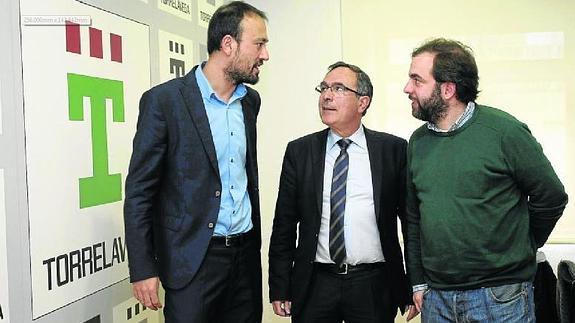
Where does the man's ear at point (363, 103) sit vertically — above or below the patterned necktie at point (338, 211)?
above

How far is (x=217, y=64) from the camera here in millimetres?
2072

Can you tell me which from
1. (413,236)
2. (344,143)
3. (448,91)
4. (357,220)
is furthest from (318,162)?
(448,91)

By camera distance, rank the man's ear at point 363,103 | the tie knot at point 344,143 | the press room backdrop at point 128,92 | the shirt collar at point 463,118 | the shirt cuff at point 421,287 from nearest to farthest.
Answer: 1. the press room backdrop at point 128,92
2. the shirt collar at point 463,118
3. the shirt cuff at point 421,287
4. the tie knot at point 344,143
5. the man's ear at point 363,103

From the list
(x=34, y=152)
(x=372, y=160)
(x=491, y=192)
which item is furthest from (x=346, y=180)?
(x=34, y=152)

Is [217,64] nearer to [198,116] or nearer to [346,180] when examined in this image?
[198,116]

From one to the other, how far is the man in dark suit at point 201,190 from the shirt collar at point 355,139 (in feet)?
1.47

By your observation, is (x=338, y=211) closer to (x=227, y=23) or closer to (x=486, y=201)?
(x=486, y=201)

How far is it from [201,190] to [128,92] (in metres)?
0.69

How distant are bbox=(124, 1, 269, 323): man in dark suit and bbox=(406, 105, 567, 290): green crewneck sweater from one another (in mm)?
647

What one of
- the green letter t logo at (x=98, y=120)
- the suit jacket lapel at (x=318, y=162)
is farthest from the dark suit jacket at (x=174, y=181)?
the suit jacket lapel at (x=318, y=162)

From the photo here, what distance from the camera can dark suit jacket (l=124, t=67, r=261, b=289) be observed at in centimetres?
185

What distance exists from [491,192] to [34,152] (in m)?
1.44

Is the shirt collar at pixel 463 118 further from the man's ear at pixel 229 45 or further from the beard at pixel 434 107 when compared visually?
the man's ear at pixel 229 45

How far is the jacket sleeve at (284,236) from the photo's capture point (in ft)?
7.95
